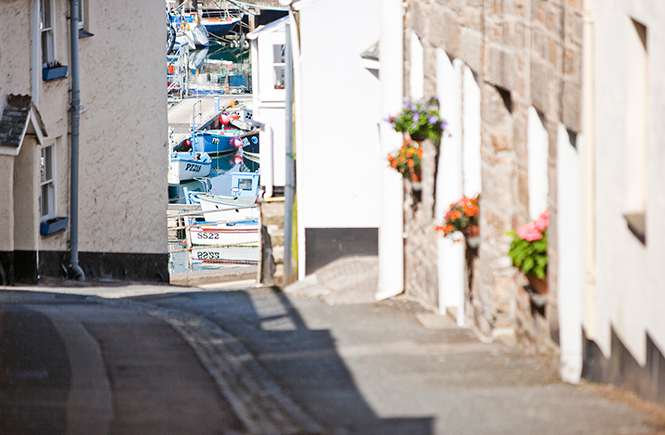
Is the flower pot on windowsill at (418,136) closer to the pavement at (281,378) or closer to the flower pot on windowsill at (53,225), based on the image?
the pavement at (281,378)

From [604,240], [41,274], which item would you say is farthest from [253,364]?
[41,274]

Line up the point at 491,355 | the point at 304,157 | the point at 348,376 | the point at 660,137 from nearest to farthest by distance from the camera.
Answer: the point at 660,137
the point at 348,376
the point at 491,355
the point at 304,157

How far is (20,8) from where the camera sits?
12453 millimetres

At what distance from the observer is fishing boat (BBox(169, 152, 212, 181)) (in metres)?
44.4

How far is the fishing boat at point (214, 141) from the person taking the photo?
48750mm

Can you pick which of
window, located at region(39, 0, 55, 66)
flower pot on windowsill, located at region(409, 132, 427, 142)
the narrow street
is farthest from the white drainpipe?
flower pot on windowsill, located at region(409, 132, 427, 142)

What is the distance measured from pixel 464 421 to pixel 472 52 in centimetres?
383

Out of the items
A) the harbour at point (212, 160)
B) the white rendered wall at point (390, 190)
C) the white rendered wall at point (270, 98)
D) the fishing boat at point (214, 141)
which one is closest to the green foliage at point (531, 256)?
the white rendered wall at point (390, 190)

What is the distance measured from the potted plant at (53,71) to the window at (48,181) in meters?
1.20

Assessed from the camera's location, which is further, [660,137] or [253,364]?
[253,364]

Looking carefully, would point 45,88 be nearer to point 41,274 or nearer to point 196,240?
point 41,274

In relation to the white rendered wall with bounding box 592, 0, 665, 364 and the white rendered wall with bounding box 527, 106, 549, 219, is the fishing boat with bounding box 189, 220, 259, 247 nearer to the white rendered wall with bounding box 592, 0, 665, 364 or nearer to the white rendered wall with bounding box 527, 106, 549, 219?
the white rendered wall with bounding box 527, 106, 549, 219

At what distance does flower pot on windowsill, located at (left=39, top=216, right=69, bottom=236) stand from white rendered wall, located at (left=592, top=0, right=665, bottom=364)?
10.2 meters

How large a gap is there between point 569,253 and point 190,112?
52.4 metres
